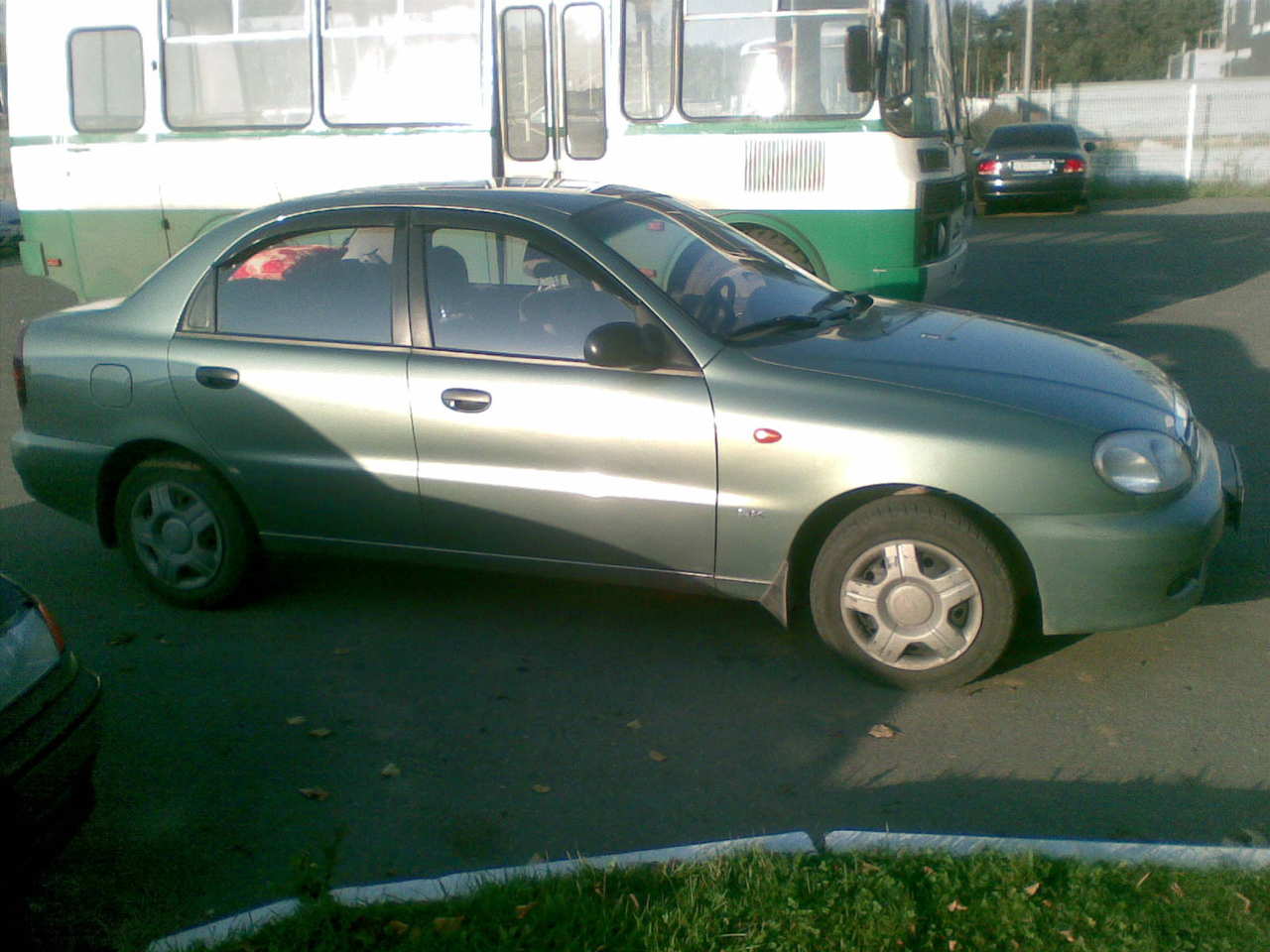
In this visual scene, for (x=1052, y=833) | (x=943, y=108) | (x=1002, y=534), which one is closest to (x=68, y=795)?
(x=1052, y=833)

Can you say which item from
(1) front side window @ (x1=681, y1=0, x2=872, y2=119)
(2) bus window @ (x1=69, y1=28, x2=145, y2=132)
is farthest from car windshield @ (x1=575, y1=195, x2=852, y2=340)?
(2) bus window @ (x1=69, y1=28, x2=145, y2=132)

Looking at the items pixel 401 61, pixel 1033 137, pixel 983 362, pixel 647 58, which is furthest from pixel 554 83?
pixel 1033 137

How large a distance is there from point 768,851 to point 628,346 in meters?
1.94

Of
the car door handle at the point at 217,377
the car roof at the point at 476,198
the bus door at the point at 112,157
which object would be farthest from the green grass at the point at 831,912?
the bus door at the point at 112,157

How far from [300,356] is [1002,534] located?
272 centimetres

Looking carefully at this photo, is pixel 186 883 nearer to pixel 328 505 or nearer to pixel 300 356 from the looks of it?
pixel 328 505

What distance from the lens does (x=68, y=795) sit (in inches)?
135

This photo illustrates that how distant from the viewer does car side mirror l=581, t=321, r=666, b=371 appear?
4777mm

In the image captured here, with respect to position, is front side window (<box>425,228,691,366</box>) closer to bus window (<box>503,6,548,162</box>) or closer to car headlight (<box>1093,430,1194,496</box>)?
car headlight (<box>1093,430,1194,496</box>)

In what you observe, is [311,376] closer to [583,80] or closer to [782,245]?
[782,245]

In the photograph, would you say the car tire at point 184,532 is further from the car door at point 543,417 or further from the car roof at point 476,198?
the car roof at point 476,198

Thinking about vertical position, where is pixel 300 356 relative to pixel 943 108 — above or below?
below

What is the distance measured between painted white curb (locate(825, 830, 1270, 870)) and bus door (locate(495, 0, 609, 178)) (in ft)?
25.1

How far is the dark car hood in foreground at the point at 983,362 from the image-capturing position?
4.63 meters
